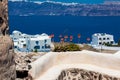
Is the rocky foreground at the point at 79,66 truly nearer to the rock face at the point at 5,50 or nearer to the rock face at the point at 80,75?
the rock face at the point at 80,75

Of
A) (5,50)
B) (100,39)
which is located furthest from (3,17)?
(100,39)

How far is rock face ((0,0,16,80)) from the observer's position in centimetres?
413

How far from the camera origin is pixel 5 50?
13.8 ft

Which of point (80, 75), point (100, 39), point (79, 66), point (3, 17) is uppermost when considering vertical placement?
point (100, 39)

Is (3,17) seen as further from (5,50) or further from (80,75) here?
(80,75)

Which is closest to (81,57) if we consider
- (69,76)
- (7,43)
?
(69,76)

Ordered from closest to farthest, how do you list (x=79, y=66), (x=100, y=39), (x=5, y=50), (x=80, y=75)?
(x=5, y=50) → (x=80, y=75) → (x=79, y=66) → (x=100, y=39)

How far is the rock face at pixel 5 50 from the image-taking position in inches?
163

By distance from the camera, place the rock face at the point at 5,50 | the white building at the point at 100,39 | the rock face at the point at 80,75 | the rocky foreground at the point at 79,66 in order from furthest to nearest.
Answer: the white building at the point at 100,39 → the rock face at the point at 80,75 → the rocky foreground at the point at 79,66 → the rock face at the point at 5,50

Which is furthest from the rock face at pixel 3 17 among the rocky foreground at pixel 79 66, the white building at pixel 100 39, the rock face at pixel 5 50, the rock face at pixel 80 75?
the white building at pixel 100 39

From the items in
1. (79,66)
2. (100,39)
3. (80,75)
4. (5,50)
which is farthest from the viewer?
(100,39)

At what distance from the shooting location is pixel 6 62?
420 cm

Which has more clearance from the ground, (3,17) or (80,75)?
(3,17)

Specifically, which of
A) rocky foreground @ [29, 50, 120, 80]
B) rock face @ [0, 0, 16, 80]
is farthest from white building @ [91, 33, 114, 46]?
rock face @ [0, 0, 16, 80]
